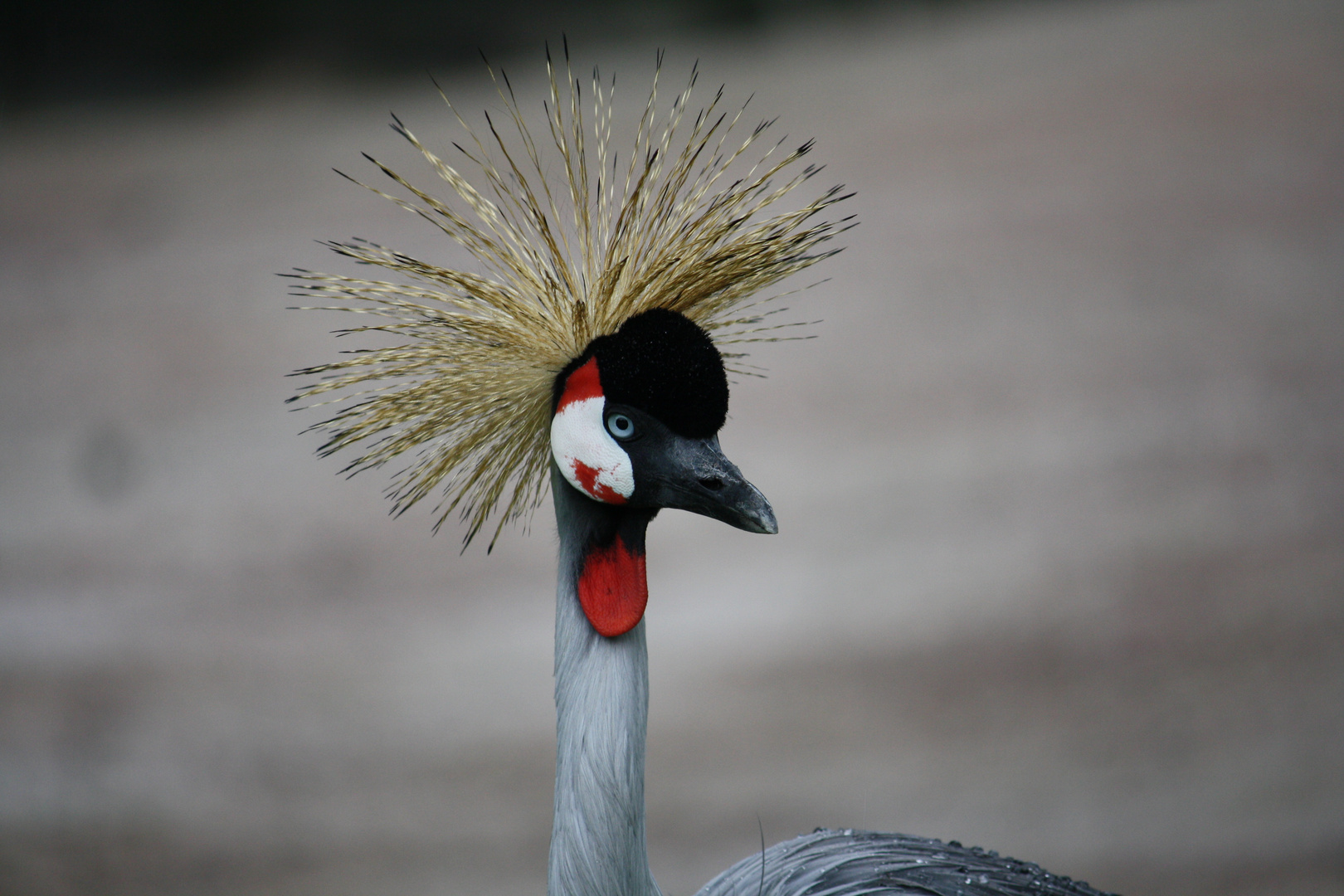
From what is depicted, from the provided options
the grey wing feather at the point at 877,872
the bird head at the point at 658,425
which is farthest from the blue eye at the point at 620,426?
the grey wing feather at the point at 877,872

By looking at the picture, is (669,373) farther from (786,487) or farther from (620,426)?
(786,487)

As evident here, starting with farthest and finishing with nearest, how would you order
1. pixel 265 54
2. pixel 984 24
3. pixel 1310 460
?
pixel 265 54
pixel 984 24
pixel 1310 460

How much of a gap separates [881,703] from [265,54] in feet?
13.6

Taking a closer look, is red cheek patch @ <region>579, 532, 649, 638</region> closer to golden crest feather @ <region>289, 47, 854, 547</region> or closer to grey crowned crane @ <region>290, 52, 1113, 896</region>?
grey crowned crane @ <region>290, 52, 1113, 896</region>

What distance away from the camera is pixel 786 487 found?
341 centimetres

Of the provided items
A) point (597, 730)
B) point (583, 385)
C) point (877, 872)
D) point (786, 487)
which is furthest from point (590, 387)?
point (786, 487)

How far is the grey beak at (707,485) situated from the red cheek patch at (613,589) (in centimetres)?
9

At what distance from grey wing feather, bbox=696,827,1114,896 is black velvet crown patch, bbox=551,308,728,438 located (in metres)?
0.61

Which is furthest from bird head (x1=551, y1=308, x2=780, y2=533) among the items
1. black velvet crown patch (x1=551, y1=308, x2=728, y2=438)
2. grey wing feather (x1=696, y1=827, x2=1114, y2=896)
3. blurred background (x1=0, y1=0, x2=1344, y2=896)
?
blurred background (x1=0, y1=0, x2=1344, y2=896)

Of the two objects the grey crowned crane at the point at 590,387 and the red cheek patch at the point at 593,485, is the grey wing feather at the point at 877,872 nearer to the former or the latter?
the grey crowned crane at the point at 590,387

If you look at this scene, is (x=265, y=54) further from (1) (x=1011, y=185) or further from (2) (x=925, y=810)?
(2) (x=925, y=810)

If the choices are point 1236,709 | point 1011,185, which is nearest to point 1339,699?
point 1236,709

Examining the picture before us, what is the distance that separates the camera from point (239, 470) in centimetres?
367

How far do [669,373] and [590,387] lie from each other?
0.09 meters
